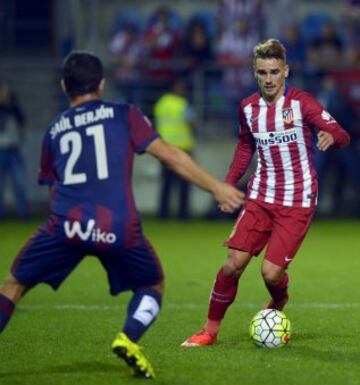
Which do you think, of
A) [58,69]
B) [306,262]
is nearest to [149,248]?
[306,262]

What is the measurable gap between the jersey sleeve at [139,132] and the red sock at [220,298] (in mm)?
1731

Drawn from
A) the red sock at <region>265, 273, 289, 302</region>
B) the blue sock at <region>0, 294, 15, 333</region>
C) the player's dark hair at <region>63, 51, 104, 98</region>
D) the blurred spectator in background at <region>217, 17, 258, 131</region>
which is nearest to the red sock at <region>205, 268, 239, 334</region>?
the red sock at <region>265, 273, 289, 302</region>

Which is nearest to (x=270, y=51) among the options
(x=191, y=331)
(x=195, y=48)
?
(x=191, y=331)

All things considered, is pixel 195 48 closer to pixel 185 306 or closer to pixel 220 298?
pixel 185 306

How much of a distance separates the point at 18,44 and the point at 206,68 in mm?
4452

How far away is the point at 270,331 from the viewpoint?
7.88 meters

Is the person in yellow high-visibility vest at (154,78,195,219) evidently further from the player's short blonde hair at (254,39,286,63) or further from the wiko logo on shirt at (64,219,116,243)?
the wiko logo on shirt at (64,219,116,243)

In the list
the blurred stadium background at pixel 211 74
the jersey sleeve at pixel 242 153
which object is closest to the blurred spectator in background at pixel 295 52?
the blurred stadium background at pixel 211 74

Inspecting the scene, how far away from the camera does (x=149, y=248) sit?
22.1ft

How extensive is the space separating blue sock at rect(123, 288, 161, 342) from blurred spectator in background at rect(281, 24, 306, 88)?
38.4ft

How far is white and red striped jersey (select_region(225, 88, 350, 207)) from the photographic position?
319 inches

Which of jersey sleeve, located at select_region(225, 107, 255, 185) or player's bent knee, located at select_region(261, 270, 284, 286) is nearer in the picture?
player's bent knee, located at select_region(261, 270, 284, 286)

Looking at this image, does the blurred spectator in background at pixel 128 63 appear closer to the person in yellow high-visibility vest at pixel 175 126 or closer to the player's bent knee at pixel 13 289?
the person in yellow high-visibility vest at pixel 175 126

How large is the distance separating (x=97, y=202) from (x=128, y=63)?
40.5 feet
